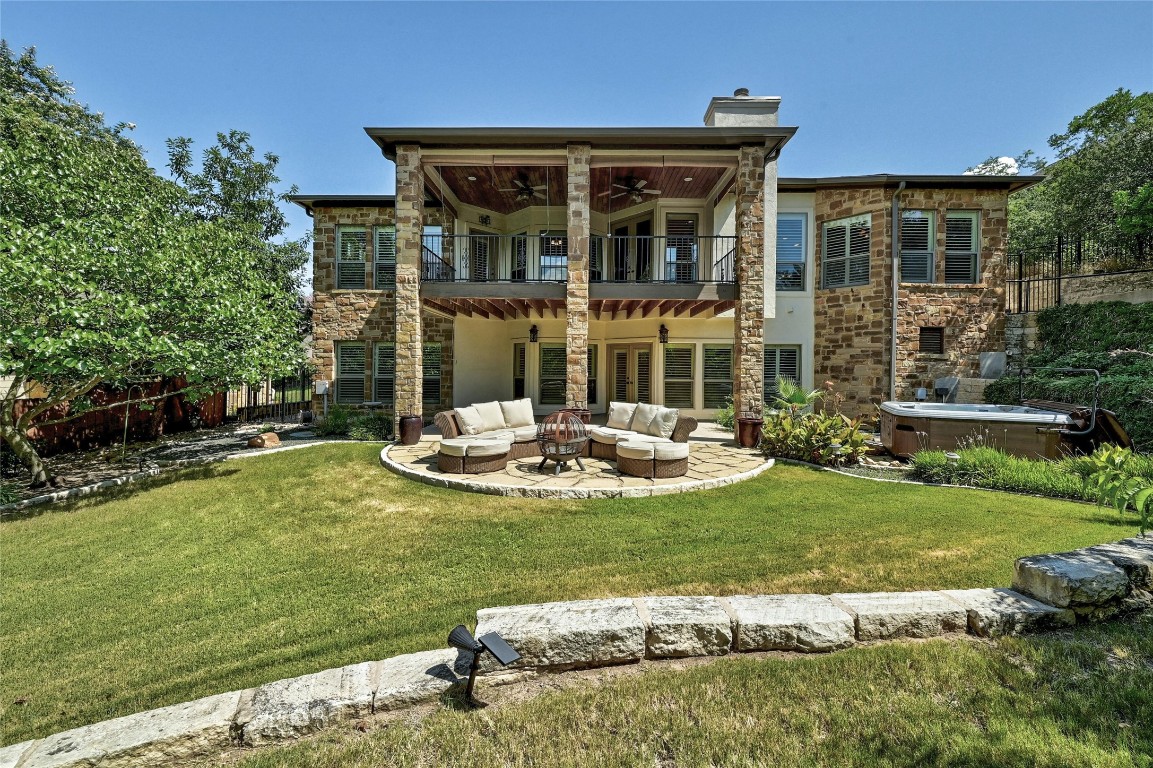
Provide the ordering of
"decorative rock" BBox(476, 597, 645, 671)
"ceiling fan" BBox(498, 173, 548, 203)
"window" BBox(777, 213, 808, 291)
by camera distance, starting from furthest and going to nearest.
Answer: "window" BBox(777, 213, 808, 291)
"ceiling fan" BBox(498, 173, 548, 203)
"decorative rock" BBox(476, 597, 645, 671)

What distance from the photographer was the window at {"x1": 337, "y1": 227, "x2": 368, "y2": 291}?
13.1 metres

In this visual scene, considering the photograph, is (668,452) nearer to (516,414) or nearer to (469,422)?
(516,414)

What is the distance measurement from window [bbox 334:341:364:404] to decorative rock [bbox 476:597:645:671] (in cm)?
1226

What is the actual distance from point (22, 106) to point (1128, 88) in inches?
1297

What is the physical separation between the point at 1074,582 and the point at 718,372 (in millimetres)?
9689

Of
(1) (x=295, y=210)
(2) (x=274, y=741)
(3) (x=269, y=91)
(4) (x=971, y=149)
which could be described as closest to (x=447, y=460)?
(2) (x=274, y=741)

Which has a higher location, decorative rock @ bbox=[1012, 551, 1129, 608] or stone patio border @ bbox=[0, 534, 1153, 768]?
decorative rock @ bbox=[1012, 551, 1129, 608]

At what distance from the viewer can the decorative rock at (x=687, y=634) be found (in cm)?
270

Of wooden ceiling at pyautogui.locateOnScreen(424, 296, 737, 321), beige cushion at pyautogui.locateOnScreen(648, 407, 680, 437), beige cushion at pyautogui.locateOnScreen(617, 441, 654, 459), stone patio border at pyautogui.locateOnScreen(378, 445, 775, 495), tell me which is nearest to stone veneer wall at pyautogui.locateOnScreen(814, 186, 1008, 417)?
wooden ceiling at pyautogui.locateOnScreen(424, 296, 737, 321)

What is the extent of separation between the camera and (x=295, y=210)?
17453mm

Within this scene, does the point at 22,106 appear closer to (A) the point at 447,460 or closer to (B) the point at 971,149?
(A) the point at 447,460

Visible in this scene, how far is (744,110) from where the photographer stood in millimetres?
11352

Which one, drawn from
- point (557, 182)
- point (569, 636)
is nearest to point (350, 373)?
point (557, 182)

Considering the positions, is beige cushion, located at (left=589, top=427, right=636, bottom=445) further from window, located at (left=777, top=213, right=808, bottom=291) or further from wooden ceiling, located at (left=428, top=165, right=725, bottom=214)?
window, located at (left=777, top=213, right=808, bottom=291)
